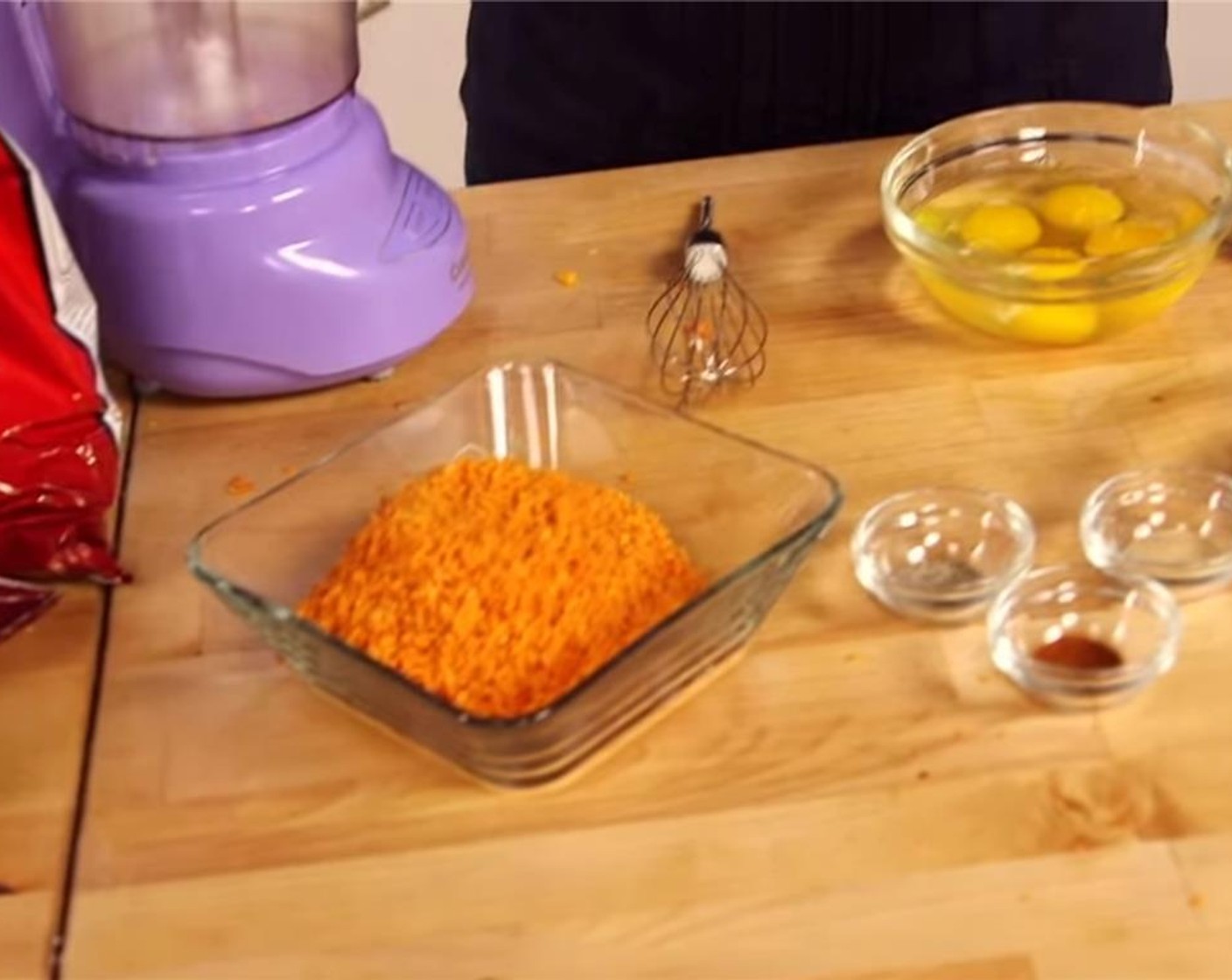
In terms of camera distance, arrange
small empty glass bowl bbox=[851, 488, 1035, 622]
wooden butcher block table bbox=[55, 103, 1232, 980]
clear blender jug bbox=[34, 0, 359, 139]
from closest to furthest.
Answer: wooden butcher block table bbox=[55, 103, 1232, 980]
small empty glass bowl bbox=[851, 488, 1035, 622]
clear blender jug bbox=[34, 0, 359, 139]

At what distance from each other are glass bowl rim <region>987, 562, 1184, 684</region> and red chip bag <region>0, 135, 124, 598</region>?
1.29 ft

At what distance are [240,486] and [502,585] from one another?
0.66ft

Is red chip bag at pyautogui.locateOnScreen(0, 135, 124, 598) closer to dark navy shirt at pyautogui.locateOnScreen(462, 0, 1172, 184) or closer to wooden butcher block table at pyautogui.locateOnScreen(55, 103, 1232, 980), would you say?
wooden butcher block table at pyautogui.locateOnScreen(55, 103, 1232, 980)

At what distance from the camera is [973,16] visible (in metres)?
1.13

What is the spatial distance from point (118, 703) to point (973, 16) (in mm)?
655

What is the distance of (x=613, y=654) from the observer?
2.41 feet

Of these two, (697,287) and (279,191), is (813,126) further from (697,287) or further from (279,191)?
(279,191)

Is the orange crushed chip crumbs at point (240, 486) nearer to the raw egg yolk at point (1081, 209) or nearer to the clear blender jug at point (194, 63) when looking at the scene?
the clear blender jug at point (194, 63)

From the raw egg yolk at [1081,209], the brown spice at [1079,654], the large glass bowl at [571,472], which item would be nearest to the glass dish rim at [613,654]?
the large glass bowl at [571,472]

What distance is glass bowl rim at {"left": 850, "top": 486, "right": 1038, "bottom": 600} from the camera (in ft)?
2.59

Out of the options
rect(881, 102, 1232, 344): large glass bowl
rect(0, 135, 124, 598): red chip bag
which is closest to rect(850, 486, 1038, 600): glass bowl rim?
rect(881, 102, 1232, 344): large glass bowl

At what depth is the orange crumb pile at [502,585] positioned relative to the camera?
734 millimetres

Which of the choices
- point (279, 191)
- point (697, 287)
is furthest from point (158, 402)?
point (697, 287)

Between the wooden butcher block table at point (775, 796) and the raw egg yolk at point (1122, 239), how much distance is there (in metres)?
0.06
